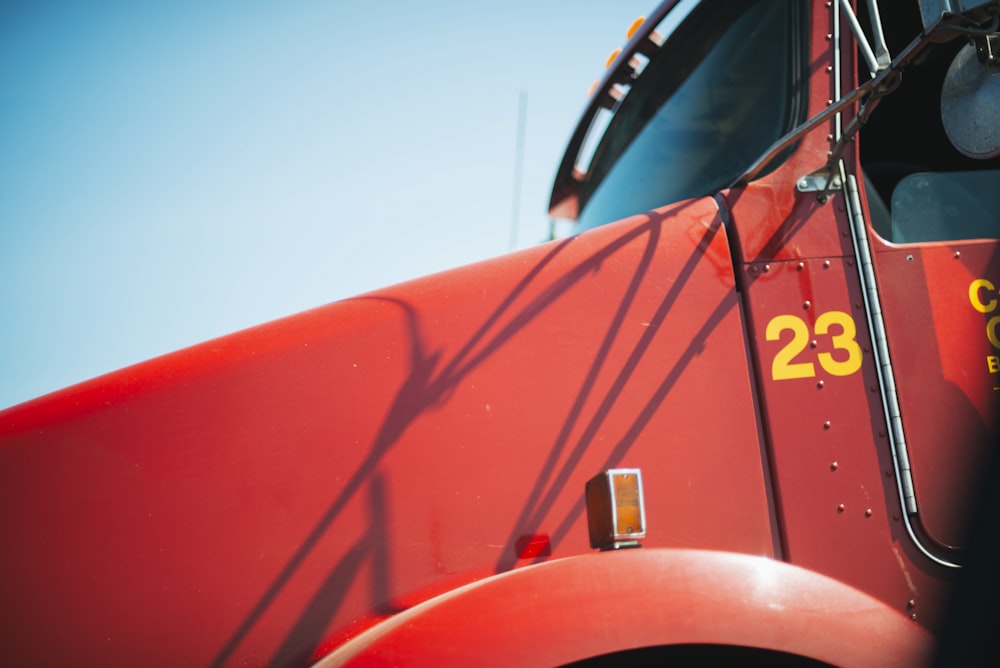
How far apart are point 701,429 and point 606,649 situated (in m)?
0.59

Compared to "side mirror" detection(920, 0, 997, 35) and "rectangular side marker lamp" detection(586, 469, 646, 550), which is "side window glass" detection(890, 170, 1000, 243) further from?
"rectangular side marker lamp" detection(586, 469, 646, 550)

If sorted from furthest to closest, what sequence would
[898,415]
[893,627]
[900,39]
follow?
1. [900,39]
2. [898,415]
3. [893,627]

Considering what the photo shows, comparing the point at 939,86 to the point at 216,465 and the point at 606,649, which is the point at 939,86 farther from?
the point at 216,465

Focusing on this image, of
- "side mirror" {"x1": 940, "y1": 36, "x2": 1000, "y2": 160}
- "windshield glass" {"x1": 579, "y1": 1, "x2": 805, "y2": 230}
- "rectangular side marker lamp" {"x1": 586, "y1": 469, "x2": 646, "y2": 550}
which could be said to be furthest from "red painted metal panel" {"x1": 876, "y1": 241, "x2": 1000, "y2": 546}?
"rectangular side marker lamp" {"x1": 586, "y1": 469, "x2": 646, "y2": 550}

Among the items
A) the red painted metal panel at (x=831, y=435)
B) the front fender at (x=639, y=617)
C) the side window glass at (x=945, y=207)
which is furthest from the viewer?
the side window glass at (x=945, y=207)

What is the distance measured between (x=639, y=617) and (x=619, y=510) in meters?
0.20

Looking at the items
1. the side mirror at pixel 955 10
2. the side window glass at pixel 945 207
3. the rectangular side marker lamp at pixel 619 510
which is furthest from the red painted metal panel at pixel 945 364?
the rectangular side marker lamp at pixel 619 510

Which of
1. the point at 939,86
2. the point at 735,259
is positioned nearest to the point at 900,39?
the point at 939,86

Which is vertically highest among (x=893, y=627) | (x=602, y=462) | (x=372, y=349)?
(x=372, y=349)

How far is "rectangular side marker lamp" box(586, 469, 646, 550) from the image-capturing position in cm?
140

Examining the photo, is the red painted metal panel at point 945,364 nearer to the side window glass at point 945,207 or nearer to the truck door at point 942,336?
the truck door at point 942,336

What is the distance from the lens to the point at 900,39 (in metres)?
2.57

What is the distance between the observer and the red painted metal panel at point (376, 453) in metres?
1.43

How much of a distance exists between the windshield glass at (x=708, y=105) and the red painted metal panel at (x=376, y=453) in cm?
26
